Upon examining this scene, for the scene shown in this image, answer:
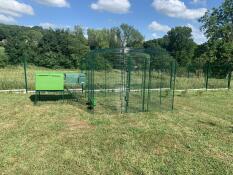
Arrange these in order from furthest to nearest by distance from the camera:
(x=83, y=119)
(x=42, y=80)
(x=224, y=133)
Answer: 1. (x=42, y=80)
2. (x=83, y=119)
3. (x=224, y=133)

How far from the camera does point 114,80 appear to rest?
13.1 meters

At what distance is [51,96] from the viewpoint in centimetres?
1046

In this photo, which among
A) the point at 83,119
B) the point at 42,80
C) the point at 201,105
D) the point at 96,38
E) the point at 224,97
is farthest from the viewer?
the point at 96,38

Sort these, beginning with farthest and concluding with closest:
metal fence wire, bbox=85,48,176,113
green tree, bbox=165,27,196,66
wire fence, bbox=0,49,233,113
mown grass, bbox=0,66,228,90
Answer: green tree, bbox=165,27,196,66
mown grass, bbox=0,66,228,90
wire fence, bbox=0,49,233,113
metal fence wire, bbox=85,48,176,113

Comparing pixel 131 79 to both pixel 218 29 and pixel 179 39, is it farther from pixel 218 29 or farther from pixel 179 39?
pixel 179 39

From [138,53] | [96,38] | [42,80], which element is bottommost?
[42,80]

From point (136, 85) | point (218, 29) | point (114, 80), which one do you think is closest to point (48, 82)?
point (136, 85)

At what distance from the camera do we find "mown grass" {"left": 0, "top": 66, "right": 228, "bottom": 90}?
38.6 feet

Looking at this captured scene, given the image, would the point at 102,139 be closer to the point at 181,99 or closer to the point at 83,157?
the point at 83,157

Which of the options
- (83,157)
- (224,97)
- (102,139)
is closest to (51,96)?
(102,139)

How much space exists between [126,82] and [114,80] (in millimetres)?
4234

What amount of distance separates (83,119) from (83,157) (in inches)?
100.0

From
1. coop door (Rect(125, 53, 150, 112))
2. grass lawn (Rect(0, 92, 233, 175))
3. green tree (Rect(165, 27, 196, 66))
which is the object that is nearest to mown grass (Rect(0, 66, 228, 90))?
coop door (Rect(125, 53, 150, 112))

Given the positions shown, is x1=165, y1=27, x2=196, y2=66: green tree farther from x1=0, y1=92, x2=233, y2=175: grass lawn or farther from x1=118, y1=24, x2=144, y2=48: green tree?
x1=0, y1=92, x2=233, y2=175: grass lawn
